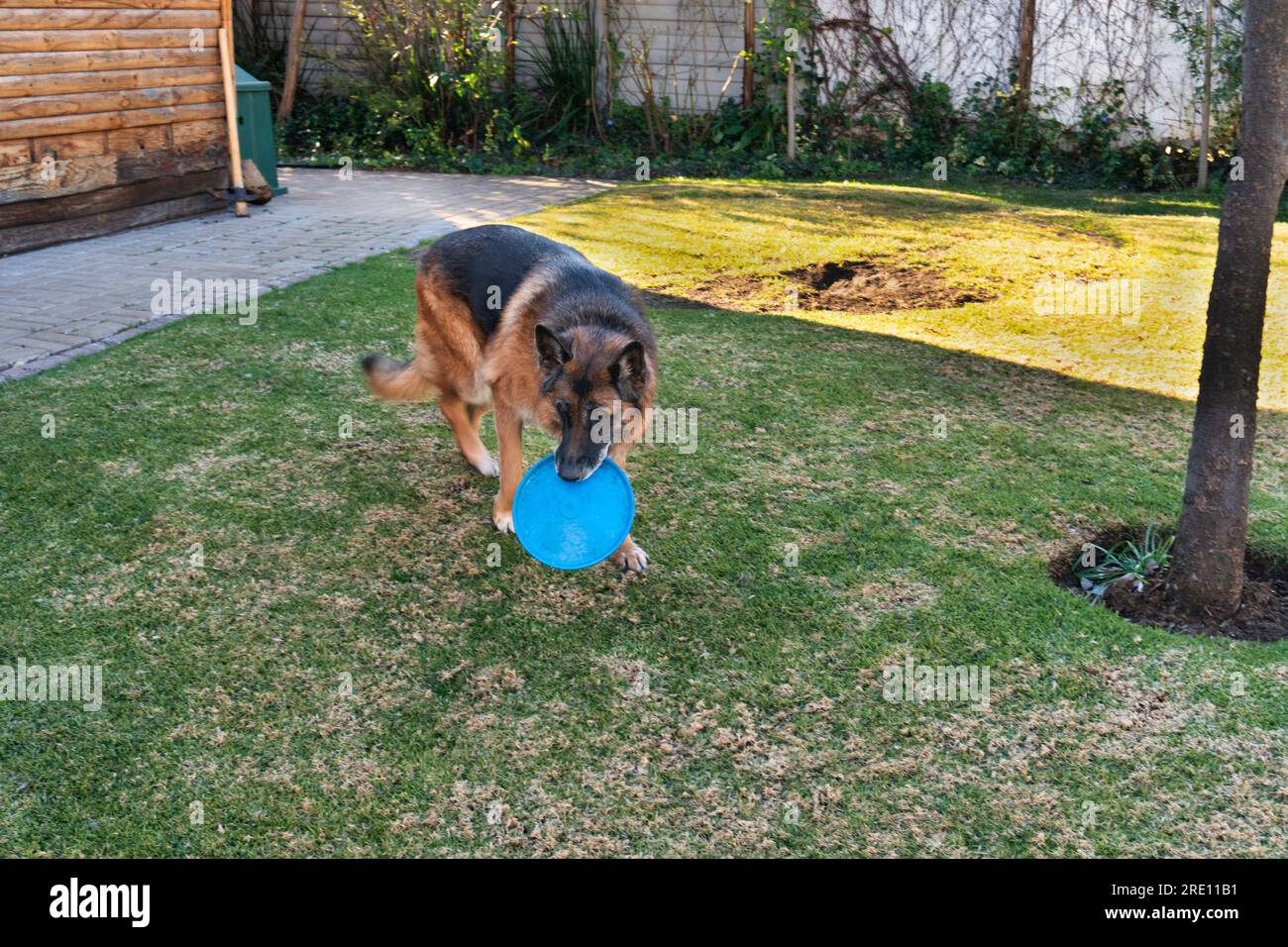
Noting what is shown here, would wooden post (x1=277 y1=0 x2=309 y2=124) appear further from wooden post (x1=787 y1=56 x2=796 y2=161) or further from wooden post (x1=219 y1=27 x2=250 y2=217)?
wooden post (x1=787 y1=56 x2=796 y2=161)

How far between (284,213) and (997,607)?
9.39 m

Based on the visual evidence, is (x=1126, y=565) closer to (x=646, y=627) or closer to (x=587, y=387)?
(x=646, y=627)

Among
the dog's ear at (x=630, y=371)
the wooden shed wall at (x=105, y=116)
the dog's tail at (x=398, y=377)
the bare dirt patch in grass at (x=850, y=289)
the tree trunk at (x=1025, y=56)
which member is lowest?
the dog's tail at (x=398, y=377)

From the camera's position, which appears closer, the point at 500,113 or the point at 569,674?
the point at 569,674

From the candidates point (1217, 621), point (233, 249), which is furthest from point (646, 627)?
point (233, 249)

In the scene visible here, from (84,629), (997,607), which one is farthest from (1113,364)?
(84,629)

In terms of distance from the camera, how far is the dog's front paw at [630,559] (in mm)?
4465

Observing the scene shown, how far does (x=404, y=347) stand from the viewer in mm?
6883

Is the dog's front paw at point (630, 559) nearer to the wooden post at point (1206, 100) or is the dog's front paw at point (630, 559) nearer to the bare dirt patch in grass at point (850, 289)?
the bare dirt patch in grass at point (850, 289)

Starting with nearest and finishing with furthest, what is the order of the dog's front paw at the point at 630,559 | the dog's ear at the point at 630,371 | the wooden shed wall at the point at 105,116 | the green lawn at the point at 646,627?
the green lawn at the point at 646,627, the dog's ear at the point at 630,371, the dog's front paw at the point at 630,559, the wooden shed wall at the point at 105,116

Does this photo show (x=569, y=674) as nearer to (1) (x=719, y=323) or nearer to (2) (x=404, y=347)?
(2) (x=404, y=347)

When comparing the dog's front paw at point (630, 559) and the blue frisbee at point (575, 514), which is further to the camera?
the dog's front paw at point (630, 559)

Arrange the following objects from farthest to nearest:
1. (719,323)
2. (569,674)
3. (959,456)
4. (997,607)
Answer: (719,323) < (959,456) < (997,607) < (569,674)

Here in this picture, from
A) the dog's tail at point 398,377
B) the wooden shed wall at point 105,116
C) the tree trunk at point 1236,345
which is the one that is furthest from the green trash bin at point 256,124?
the tree trunk at point 1236,345
